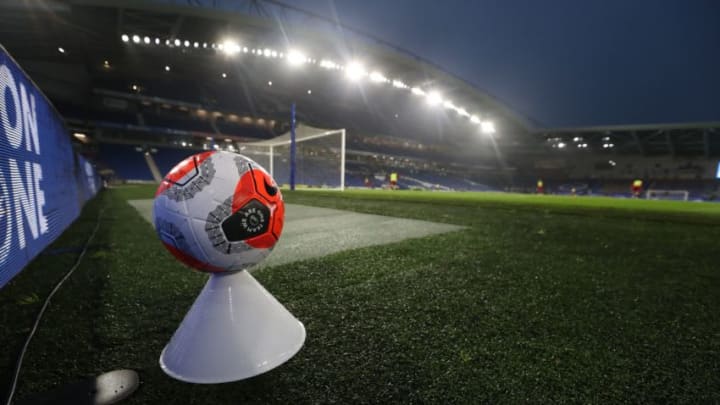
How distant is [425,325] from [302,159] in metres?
18.4

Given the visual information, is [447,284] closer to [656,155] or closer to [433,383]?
[433,383]

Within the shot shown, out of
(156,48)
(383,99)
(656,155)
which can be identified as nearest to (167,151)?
(156,48)

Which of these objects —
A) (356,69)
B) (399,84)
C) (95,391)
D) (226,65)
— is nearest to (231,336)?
(95,391)

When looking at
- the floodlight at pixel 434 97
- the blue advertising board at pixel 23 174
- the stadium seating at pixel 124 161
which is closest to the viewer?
the blue advertising board at pixel 23 174

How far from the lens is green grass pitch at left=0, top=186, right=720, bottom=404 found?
105 cm

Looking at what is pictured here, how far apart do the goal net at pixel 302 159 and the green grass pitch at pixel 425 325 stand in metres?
15.4

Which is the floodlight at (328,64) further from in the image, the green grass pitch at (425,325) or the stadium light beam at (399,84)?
the green grass pitch at (425,325)

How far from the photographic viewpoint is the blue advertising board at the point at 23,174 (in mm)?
2291

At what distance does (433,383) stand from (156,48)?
30.0 m

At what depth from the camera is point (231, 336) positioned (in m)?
1.20

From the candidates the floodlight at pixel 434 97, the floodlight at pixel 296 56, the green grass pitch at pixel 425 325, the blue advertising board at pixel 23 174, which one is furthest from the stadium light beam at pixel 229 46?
the green grass pitch at pixel 425 325

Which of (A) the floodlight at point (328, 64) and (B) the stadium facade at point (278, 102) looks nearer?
(B) the stadium facade at point (278, 102)

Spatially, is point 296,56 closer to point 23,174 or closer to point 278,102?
point 278,102

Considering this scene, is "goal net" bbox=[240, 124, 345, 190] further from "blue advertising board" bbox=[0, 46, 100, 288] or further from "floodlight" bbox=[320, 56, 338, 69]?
"blue advertising board" bbox=[0, 46, 100, 288]
